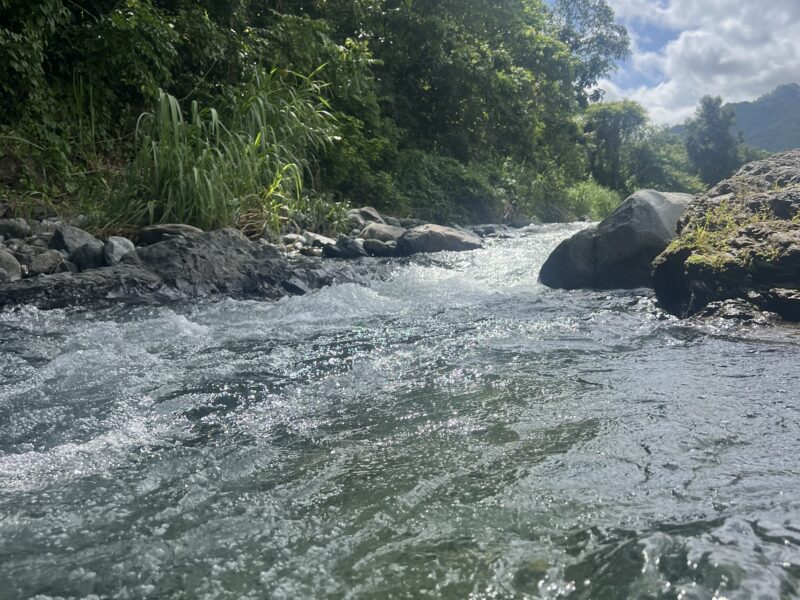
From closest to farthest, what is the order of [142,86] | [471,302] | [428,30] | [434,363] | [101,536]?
[101,536] → [434,363] → [471,302] → [142,86] → [428,30]

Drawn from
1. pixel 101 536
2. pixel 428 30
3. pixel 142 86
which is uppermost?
pixel 428 30

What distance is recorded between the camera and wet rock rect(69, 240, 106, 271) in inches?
205

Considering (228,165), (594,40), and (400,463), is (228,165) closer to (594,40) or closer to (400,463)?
(400,463)

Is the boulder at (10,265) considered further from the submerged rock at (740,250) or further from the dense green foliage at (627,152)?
the dense green foliage at (627,152)

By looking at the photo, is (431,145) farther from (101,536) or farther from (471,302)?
(101,536)

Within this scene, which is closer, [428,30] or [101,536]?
[101,536]

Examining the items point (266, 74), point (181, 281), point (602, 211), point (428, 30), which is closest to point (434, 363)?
point (181, 281)

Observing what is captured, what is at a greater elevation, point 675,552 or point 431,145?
point 431,145

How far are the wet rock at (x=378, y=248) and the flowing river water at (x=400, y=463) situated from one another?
385 cm

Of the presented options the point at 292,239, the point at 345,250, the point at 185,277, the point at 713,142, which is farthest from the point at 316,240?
the point at 713,142

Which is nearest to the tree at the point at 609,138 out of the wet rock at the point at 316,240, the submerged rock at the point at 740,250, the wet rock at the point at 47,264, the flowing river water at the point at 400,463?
the wet rock at the point at 316,240

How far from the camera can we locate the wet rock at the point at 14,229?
5.62 m

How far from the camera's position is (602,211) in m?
19.4

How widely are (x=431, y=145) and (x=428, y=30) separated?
2.29 metres
